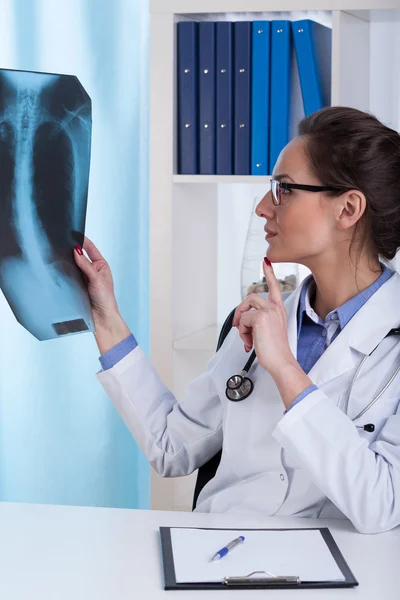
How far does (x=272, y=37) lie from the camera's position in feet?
7.10

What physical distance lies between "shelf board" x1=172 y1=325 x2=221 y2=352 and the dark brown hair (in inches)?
31.3

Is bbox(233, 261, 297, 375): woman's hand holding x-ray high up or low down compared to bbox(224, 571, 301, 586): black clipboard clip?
up

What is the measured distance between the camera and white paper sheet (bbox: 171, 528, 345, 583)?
3.59 ft

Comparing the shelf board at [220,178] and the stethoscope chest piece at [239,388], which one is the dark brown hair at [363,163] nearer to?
the stethoscope chest piece at [239,388]

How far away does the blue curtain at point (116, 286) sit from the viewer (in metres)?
2.23

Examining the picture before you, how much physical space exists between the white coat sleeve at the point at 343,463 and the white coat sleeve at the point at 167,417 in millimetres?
348

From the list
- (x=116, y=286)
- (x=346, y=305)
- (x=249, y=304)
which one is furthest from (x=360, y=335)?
(x=116, y=286)

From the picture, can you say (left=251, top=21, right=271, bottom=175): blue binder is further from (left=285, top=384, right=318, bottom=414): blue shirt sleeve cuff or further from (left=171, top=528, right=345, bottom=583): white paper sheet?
(left=171, top=528, right=345, bottom=583): white paper sheet

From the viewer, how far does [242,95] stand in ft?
7.20

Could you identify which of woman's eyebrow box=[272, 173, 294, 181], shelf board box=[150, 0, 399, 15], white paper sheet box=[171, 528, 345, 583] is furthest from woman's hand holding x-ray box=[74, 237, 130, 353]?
shelf board box=[150, 0, 399, 15]

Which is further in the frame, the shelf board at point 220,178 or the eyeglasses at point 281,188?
the shelf board at point 220,178

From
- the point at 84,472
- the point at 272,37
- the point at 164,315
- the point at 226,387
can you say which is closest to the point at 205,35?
the point at 272,37

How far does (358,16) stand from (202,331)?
37.4 inches

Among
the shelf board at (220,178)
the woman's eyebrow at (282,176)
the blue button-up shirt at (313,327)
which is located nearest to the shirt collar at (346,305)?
the blue button-up shirt at (313,327)
